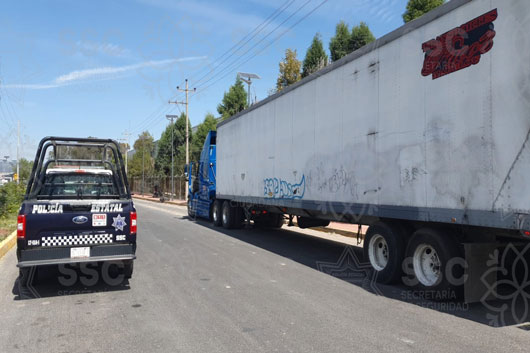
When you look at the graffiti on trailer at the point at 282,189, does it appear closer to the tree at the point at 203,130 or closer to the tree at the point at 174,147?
the tree at the point at 203,130

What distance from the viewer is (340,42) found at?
26672 mm

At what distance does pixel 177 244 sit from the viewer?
11.2m

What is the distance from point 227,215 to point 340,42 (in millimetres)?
16712

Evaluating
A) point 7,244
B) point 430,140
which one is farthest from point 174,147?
point 430,140

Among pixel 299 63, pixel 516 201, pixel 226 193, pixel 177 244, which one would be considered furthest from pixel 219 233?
pixel 299 63

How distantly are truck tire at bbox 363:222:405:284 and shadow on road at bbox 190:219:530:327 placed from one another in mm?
205

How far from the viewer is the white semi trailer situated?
4836 mm

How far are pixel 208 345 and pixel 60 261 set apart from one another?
9.86 ft

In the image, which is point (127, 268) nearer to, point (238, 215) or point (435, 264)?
point (435, 264)

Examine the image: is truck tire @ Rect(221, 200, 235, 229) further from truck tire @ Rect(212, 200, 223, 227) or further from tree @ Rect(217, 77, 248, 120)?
tree @ Rect(217, 77, 248, 120)

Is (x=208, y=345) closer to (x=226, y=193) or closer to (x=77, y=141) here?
(x=77, y=141)

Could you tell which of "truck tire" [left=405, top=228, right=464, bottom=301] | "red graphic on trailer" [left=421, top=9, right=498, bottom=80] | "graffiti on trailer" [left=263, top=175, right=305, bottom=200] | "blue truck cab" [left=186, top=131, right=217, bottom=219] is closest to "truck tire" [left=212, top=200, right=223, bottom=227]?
"blue truck cab" [left=186, top=131, right=217, bottom=219]

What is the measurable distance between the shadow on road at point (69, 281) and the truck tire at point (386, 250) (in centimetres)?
427

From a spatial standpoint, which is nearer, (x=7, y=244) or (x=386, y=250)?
(x=386, y=250)
